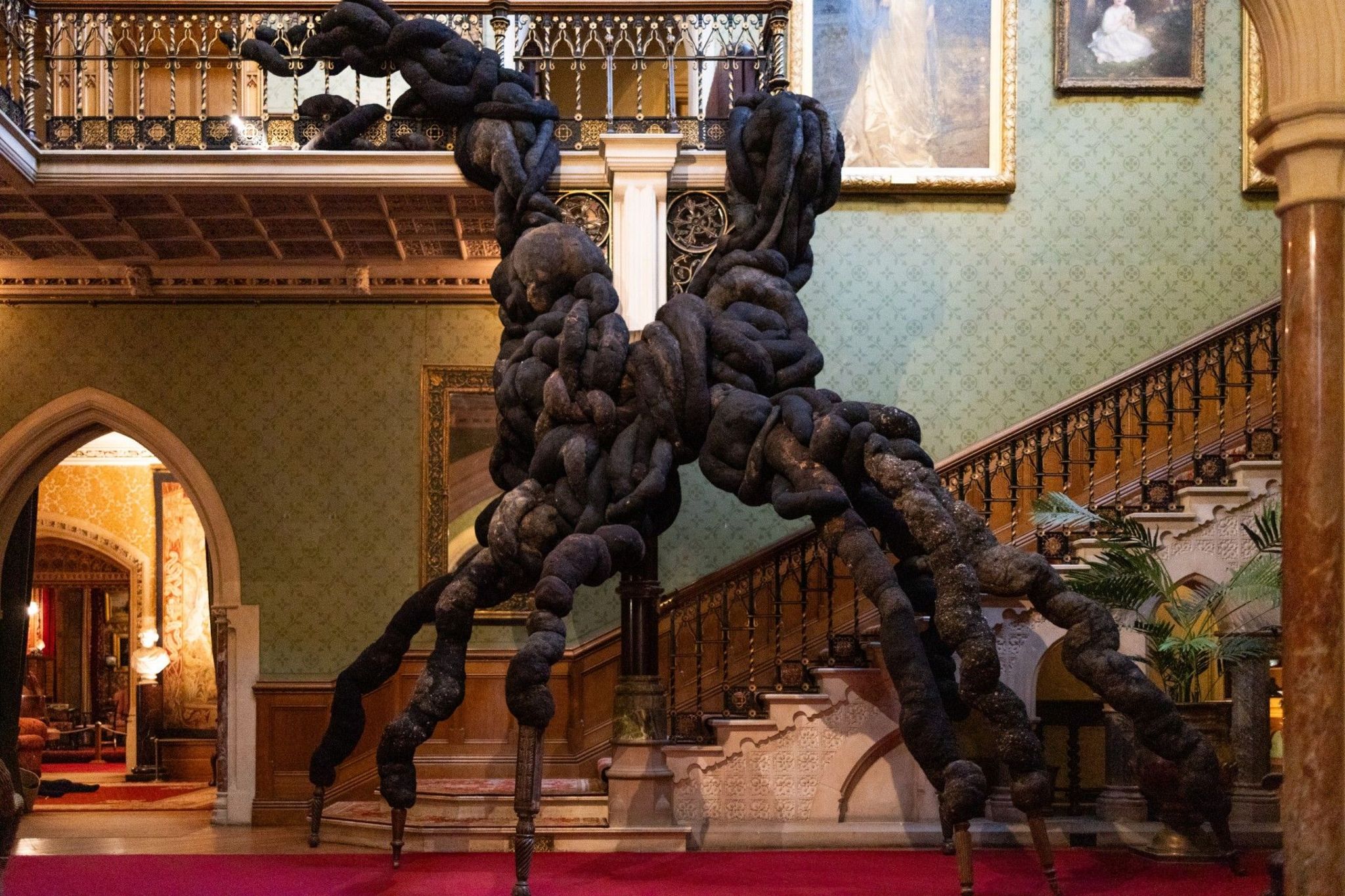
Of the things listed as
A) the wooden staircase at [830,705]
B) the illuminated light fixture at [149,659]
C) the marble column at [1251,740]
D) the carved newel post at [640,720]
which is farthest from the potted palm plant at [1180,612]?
the illuminated light fixture at [149,659]

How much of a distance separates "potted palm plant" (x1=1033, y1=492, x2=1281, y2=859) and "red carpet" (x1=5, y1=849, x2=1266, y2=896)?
1.13 ft

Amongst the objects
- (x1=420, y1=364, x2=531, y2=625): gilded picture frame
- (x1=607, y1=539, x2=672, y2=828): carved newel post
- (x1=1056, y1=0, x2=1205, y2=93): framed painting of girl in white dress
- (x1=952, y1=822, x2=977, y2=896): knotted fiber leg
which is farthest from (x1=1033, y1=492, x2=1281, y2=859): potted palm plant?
(x1=420, y1=364, x2=531, y2=625): gilded picture frame

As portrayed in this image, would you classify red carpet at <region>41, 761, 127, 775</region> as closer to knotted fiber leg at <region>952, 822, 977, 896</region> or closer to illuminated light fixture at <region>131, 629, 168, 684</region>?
illuminated light fixture at <region>131, 629, 168, 684</region>

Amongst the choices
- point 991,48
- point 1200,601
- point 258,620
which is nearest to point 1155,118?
point 991,48

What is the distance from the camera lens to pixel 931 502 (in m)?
7.72

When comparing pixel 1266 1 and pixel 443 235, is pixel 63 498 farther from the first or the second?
pixel 1266 1

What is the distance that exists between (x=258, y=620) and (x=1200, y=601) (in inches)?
253

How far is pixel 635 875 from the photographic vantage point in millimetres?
7961

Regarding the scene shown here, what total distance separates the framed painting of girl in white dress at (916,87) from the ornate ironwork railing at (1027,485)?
2.01 m

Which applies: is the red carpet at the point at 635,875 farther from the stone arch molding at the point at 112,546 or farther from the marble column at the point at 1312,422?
the stone arch molding at the point at 112,546

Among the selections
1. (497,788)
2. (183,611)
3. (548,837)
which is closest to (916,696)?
(548,837)

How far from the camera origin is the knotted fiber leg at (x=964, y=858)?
6785mm

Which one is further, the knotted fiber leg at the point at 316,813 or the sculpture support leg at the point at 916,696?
the knotted fiber leg at the point at 316,813

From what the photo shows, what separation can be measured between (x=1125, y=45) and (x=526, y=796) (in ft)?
23.8
